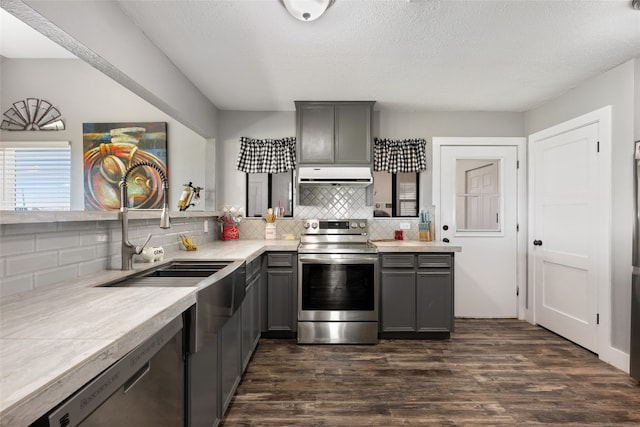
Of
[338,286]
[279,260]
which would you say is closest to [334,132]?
[279,260]

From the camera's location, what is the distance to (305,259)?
311 centimetres

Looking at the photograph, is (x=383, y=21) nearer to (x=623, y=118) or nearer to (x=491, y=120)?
(x=623, y=118)

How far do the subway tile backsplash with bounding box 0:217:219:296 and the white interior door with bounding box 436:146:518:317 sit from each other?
320 cm

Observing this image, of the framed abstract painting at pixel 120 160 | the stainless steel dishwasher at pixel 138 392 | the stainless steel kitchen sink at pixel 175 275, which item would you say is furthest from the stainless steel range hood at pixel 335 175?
the stainless steel dishwasher at pixel 138 392

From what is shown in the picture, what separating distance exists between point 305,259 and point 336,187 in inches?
42.9

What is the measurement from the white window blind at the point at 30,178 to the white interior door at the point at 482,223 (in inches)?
142

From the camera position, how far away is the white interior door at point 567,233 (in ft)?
9.49

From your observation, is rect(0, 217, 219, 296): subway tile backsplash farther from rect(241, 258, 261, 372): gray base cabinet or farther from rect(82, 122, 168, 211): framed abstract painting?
rect(82, 122, 168, 211): framed abstract painting

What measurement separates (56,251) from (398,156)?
319cm

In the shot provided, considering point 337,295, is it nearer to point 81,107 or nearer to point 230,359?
point 230,359

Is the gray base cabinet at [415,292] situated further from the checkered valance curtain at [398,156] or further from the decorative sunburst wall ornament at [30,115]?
the decorative sunburst wall ornament at [30,115]

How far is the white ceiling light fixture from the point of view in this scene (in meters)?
1.81

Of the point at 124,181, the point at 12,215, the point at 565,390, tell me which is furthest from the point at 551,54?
the point at 12,215

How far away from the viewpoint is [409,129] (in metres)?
3.88
